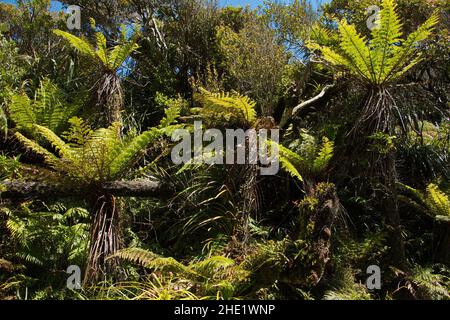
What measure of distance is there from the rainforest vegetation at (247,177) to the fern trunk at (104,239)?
0.02 m

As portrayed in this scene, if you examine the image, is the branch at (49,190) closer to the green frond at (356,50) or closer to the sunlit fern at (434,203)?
the green frond at (356,50)

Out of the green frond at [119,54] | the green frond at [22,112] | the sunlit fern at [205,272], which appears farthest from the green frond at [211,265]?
the green frond at [119,54]

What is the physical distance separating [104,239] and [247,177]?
1.73m

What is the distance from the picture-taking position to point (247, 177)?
17.6 feet

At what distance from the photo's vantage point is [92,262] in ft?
15.0

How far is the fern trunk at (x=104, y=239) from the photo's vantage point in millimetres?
4562

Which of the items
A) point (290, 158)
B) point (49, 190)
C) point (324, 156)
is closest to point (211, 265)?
point (290, 158)

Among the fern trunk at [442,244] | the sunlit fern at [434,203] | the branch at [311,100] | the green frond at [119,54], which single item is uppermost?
the green frond at [119,54]

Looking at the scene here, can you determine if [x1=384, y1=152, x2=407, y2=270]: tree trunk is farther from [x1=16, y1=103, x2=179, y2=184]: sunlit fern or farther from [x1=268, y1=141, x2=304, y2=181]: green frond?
[x1=16, y1=103, x2=179, y2=184]: sunlit fern

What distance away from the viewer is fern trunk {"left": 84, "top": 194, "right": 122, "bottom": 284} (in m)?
4.56

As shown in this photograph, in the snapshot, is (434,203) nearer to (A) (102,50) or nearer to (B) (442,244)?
(B) (442,244)

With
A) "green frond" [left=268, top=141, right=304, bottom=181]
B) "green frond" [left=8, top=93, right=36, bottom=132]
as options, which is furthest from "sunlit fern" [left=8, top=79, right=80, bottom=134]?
"green frond" [left=268, top=141, right=304, bottom=181]

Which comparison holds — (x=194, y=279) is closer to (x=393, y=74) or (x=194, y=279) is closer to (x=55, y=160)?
(x=55, y=160)

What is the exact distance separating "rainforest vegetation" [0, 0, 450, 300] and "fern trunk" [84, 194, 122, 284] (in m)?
0.02
